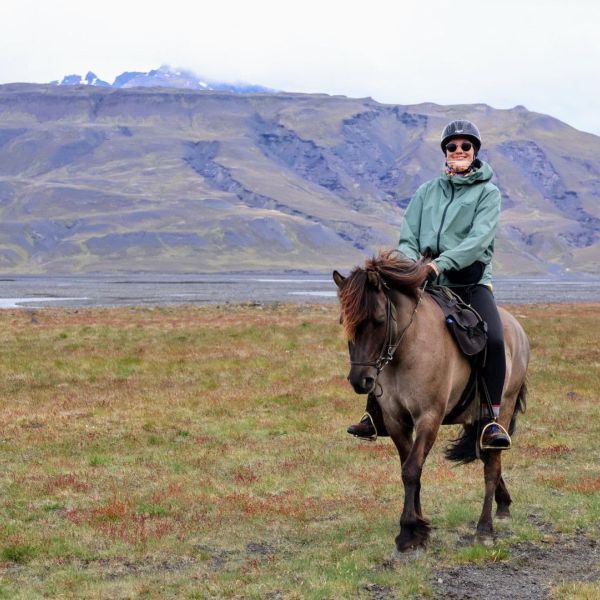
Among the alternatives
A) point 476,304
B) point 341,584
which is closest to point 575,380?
point 476,304

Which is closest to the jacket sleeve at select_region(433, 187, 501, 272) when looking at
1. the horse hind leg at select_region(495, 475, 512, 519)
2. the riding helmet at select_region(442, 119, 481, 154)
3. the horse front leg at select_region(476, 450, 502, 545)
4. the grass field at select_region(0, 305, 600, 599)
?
the riding helmet at select_region(442, 119, 481, 154)

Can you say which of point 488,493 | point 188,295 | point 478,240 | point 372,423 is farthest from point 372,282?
point 188,295

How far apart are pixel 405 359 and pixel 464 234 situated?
1.92 meters

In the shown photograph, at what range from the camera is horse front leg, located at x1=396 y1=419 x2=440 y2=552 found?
30.3ft

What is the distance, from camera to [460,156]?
34.3ft

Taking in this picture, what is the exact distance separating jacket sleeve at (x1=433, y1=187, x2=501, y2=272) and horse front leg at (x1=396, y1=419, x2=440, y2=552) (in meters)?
1.82

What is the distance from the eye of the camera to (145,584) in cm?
886

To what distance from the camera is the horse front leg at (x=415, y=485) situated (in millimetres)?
9234

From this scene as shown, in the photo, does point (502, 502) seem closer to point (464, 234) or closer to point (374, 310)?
point (464, 234)

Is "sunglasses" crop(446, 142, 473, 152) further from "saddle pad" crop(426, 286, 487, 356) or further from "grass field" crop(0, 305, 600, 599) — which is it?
"grass field" crop(0, 305, 600, 599)

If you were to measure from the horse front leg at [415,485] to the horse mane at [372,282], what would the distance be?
1.34 meters

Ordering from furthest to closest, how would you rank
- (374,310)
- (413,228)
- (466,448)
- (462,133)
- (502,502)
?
(502,502) → (466,448) → (413,228) → (462,133) → (374,310)

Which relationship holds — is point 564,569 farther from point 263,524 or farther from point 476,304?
point 263,524

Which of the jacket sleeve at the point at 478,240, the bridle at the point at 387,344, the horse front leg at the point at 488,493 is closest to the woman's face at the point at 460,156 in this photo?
the jacket sleeve at the point at 478,240
